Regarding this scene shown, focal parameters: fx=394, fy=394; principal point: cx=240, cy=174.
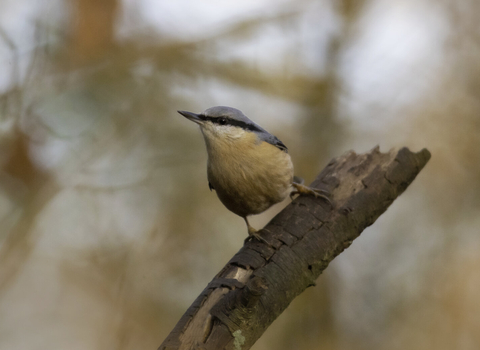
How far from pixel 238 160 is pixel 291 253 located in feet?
2.11

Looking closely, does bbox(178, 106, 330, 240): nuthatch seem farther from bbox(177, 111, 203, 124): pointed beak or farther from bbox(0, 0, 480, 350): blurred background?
bbox(0, 0, 480, 350): blurred background

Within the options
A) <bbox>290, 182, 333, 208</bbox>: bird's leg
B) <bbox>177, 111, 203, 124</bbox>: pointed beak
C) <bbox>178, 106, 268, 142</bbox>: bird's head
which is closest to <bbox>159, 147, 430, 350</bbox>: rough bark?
<bbox>290, 182, 333, 208</bbox>: bird's leg

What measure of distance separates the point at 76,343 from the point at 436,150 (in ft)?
13.8

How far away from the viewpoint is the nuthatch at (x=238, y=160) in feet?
7.86

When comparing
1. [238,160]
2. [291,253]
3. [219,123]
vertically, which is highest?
[219,123]

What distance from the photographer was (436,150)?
4328 millimetres

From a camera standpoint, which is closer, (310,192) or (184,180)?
(310,192)

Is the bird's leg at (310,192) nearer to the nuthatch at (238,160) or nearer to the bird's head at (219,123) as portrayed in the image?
the nuthatch at (238,160)

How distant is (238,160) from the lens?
2391 mm

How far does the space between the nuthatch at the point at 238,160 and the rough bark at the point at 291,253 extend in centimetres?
18

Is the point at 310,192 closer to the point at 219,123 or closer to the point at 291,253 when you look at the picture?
the point at 291,253

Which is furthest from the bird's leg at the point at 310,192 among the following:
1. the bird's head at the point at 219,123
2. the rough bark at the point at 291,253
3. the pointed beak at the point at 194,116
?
the pointed beak at the point at 194,116

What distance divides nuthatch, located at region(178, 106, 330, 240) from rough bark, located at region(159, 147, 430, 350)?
0.18 meters

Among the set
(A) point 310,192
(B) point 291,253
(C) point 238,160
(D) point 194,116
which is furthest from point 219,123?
(B) point 291,253
